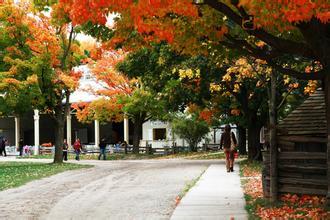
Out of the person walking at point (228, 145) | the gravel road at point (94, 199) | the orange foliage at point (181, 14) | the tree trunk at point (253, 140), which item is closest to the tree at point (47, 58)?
the tree trunk at point (253, 140)

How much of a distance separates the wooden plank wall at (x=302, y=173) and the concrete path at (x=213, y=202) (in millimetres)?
1031

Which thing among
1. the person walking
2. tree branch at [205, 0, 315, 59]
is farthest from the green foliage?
tree branch at [205, 0, 315, 59]

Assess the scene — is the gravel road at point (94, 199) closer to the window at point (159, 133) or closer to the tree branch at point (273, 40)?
the tree branch at point (273, 40)

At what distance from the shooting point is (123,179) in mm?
18406

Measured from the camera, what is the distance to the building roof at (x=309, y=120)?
12.1m

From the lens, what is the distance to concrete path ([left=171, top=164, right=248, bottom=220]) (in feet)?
31.0

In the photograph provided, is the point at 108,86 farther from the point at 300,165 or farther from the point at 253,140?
the point at 300,165

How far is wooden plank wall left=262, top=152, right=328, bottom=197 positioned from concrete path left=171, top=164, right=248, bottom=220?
1.03 m

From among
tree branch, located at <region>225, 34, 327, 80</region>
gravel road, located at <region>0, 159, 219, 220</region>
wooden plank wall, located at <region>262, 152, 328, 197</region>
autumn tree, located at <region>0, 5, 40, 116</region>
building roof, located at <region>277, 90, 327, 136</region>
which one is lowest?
gravel road, located at <region>0, 159, 219, 220</region>

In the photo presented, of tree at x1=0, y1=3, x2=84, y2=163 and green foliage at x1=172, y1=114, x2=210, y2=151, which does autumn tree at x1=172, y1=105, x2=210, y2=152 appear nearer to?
green foliage at x1=172, y1=114, x2=210, y2=151

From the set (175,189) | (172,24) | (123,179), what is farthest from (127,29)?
(123,179)

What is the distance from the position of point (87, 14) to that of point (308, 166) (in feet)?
18.2

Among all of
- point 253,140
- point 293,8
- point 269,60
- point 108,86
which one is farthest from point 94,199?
point 108,86

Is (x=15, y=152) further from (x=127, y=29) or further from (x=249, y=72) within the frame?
(x=127, y=29)
